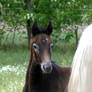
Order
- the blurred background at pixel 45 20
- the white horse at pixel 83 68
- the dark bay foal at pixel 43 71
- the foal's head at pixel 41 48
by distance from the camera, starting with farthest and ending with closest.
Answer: the blurred background at pixel 45 20
the foal's head at pixel 41 48
the dark bay foal at pixel 43 71
the white horse at pixel 83 68

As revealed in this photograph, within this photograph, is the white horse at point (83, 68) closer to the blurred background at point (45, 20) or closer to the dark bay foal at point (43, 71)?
the dark bay foal at point (43, 71)

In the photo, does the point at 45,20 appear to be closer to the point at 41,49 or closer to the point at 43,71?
the point at 41,49

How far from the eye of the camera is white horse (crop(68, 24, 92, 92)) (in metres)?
1.36

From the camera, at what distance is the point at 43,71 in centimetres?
590

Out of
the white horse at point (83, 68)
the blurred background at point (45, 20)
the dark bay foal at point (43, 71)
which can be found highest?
the white horse at point (83, 68)

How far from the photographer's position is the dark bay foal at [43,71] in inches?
233

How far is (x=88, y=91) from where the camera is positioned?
1.35 metres

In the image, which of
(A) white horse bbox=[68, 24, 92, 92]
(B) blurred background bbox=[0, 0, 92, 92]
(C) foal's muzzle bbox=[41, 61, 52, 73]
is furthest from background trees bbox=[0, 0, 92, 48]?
(A) white horse bbox=[68, 24, 92, 92]

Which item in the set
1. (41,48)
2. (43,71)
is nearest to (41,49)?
(41,48)

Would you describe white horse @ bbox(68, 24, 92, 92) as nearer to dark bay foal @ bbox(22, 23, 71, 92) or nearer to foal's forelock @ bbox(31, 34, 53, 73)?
dark bay foal @ bbox(22, 23, 71, 92)

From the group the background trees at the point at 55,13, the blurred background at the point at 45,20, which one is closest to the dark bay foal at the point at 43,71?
the blurred background at the point at 45,20

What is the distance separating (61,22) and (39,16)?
192 centimetres

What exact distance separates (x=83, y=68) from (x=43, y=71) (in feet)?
14.9

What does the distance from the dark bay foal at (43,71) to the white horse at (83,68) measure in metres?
4.31
